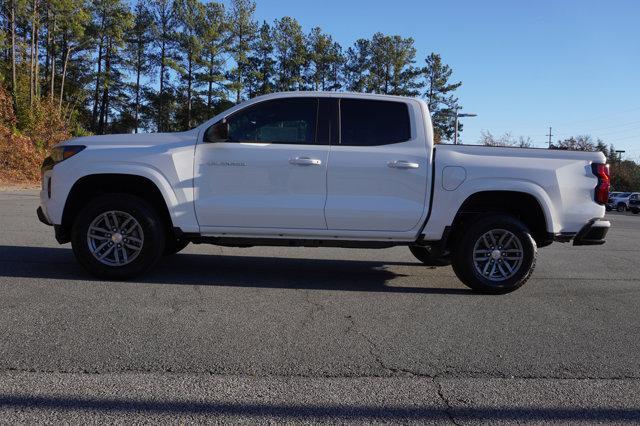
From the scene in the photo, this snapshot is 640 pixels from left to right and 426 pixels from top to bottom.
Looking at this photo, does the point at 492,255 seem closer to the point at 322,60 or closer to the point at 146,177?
the point at 146,177

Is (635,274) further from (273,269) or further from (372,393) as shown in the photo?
(372,393)

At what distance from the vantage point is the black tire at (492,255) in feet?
20.2

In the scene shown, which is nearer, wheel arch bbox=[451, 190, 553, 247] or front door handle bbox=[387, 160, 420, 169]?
front door handle bbox=[387, 160, 420, 169]

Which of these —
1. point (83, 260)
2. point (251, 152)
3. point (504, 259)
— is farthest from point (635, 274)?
point (83, 260)

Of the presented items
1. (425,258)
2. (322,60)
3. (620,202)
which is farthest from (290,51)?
(425,258)

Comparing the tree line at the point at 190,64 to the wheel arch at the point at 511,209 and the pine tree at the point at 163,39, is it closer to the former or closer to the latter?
the pine tree at the point at 163,39

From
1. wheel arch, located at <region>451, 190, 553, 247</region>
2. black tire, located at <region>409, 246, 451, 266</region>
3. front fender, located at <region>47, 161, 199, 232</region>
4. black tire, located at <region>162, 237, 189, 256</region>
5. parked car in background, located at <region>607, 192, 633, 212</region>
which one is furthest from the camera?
parked car in background, located at <region>607, 192, 633, 212</region>

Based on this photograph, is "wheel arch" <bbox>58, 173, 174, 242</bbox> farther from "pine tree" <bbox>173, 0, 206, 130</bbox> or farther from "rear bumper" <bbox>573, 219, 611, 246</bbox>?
"pine tree" <bbox>173, 0, 206, 130</bbox>

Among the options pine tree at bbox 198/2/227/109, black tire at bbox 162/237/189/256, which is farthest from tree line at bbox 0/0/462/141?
black tire at bbox 162/237/189/256

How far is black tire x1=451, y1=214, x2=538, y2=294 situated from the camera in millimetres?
6152

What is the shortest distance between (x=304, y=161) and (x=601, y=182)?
3276 mm

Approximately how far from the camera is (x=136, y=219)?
6105 mm

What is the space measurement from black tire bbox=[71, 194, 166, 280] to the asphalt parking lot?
196 mm

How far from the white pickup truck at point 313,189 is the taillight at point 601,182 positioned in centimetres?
1
